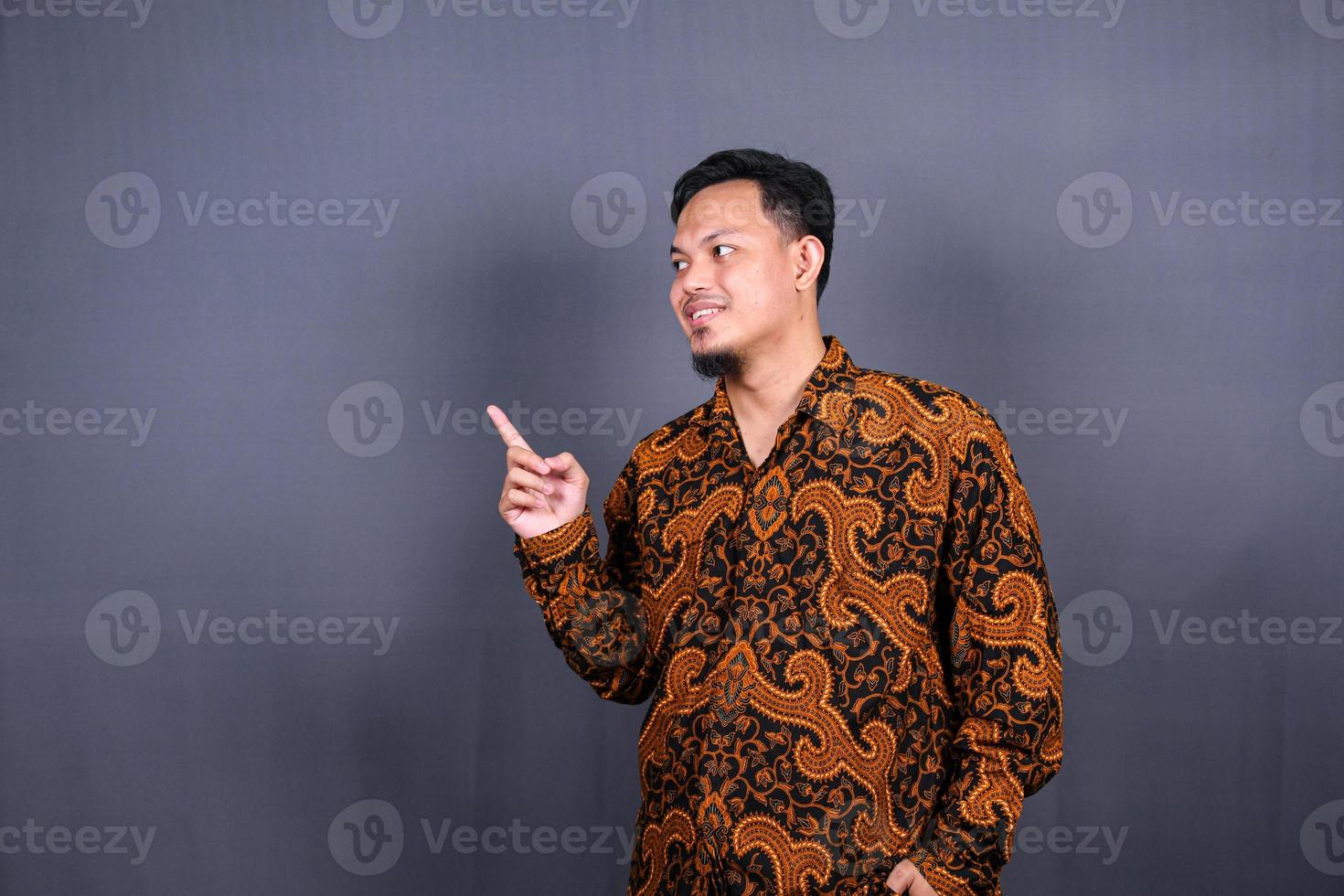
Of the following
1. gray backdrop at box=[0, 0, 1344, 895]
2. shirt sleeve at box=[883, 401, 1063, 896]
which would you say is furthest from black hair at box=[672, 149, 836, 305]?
gray backdrop at box=[0, 0, 1344, 895]

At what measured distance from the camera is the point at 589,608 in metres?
1.65

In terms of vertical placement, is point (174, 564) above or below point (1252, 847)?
above

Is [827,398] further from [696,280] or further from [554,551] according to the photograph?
[554,551]

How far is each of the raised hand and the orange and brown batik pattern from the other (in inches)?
6.4

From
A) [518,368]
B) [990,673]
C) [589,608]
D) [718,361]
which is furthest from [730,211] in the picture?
[518,368]

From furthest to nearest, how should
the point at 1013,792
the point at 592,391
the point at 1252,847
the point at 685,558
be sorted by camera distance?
the point at 592,391 → the point at 1252,847 → the point at 685,558 → the point at 1013,792

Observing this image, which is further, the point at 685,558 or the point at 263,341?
the point at 263,341

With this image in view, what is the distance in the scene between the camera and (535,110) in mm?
2371

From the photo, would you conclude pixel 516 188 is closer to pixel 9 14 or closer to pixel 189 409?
pixel 189 409

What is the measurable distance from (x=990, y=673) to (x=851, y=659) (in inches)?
6.8

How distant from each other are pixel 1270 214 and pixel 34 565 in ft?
8.73

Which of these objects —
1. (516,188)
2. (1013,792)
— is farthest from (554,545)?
(516,188)

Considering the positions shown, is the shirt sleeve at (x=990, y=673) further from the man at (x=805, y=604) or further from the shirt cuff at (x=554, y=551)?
the shirt cuff at (x=554, y=551)

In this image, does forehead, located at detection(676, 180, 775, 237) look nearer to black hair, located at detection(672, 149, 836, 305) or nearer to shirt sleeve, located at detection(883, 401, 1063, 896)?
black hair, located at detection(672, 149, 836, 305)
